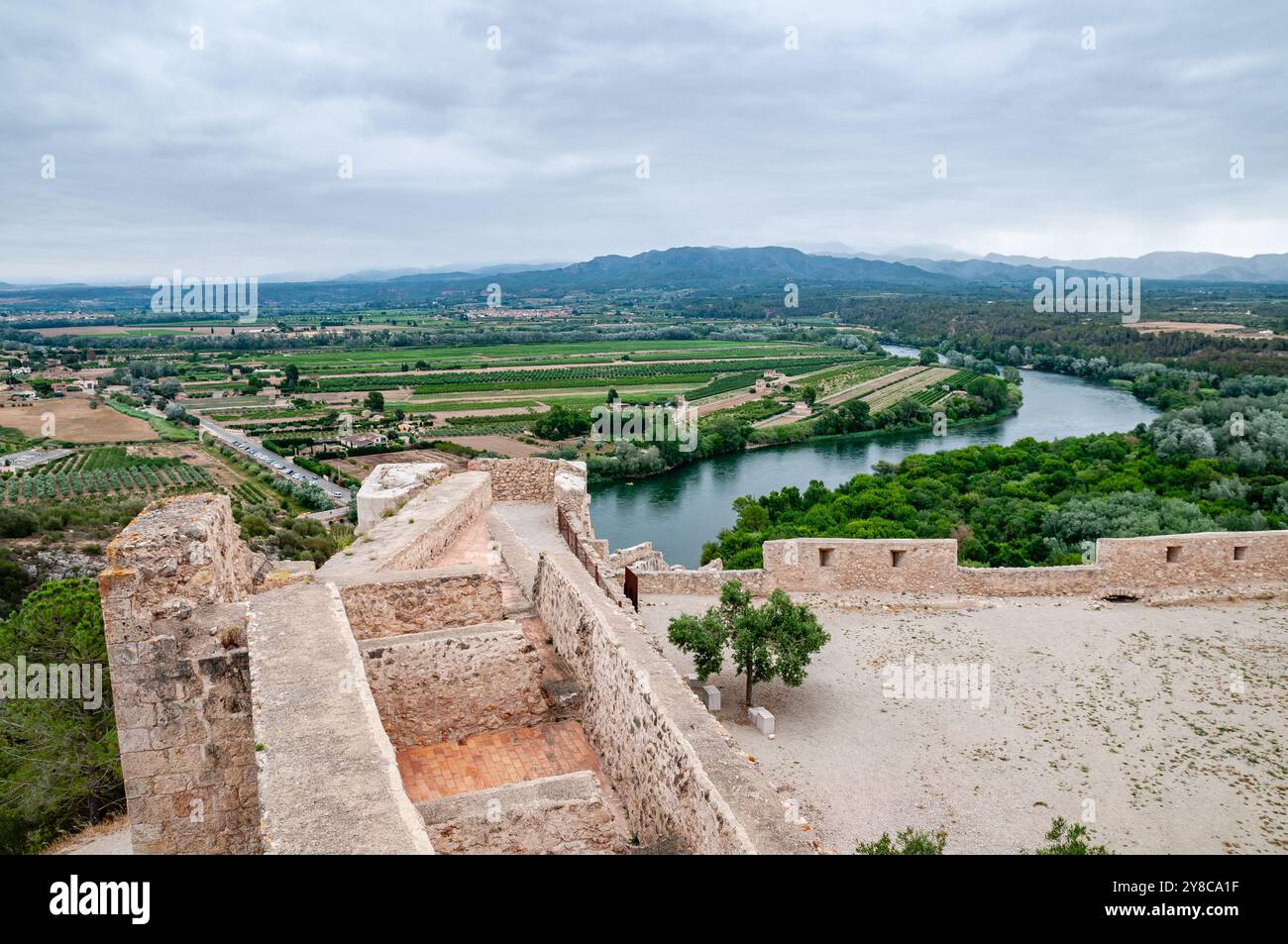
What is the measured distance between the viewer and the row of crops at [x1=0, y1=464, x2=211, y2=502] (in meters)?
42.8

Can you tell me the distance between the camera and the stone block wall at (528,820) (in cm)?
493

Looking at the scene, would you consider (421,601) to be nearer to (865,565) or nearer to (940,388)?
(865,565)

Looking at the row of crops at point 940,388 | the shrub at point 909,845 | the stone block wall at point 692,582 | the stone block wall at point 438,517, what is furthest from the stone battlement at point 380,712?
the row of crops at point 940,388

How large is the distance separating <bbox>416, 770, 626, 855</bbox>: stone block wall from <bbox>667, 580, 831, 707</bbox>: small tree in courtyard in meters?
4.93

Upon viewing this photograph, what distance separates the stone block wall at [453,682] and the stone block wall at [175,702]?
3.50ft

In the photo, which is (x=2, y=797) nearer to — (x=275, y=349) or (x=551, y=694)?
(x=551, y=694)

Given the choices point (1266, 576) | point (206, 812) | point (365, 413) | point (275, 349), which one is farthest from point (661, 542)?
point (275, 349)

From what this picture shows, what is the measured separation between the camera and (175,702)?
17.6 ft

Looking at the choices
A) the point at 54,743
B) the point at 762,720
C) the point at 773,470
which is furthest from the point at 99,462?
the point at 762,720

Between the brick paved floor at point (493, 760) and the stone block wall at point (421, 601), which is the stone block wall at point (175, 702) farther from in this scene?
the stone block wall at point (421, 601)

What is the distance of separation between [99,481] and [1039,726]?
49.8 m

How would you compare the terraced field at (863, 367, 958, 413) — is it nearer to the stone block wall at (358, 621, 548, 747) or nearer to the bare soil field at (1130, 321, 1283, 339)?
the bare soil field at (1130, 321, 1283, 339)
